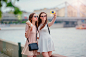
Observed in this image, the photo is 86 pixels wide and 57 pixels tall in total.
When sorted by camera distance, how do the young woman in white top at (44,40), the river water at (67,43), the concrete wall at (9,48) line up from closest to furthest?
1. the young woman in white top at (44,40)
2. the concrete wall at (9,48)
3. the river water at (67,43)

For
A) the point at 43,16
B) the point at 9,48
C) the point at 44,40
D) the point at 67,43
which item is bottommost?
the point at 67,43

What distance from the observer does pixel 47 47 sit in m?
2.30

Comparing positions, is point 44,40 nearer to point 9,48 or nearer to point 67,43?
point 9,48

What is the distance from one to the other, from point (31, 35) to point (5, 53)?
2.76m

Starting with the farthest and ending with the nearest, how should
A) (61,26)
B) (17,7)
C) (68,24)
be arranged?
(68,24) → (61,26) → (17,7)

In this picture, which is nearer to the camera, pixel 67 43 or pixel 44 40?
pixel 44 40

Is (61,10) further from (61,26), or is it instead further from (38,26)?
(38,26)

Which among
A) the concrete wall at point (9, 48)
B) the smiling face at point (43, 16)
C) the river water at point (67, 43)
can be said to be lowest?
the river water at point (67, 43)

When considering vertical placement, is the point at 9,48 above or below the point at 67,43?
above

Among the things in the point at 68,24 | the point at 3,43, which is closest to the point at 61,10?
the point at 68,24

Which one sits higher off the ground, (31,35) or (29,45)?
(31,35)

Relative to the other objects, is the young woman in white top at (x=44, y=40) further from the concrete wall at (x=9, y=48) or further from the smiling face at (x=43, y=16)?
the concrete wall at (x=9, y=48)

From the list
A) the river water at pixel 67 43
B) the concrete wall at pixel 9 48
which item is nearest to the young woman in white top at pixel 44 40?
the concrete wall at pixel 9 48

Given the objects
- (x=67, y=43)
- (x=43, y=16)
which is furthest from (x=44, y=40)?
(x=67, y=43)
